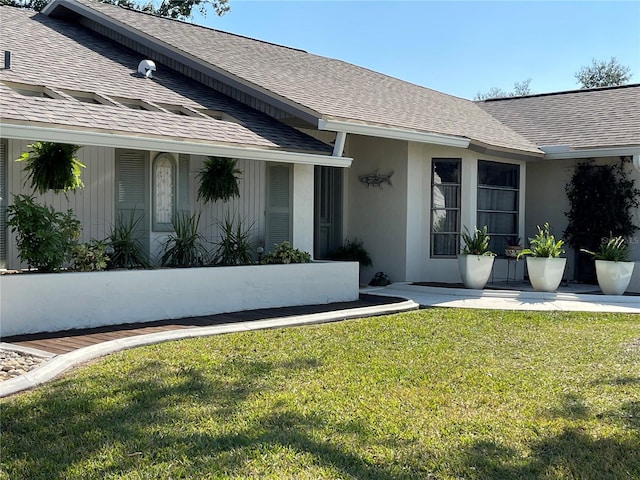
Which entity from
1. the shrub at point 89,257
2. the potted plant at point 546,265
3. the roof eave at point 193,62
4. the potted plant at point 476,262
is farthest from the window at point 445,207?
the shrub at point 89,257

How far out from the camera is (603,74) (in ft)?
135

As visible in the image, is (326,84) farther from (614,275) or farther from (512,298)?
(614,275)

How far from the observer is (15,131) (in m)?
7.74

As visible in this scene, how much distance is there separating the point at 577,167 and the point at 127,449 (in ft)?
43.4

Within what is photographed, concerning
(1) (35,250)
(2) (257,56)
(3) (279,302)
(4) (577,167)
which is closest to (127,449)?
(1) (35,250)

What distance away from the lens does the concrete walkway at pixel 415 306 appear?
661 cm

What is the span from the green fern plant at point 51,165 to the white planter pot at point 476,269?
7152mm

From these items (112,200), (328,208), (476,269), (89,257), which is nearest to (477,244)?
(476,269)

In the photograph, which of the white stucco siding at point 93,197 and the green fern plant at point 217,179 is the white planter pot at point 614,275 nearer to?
the green fern plant at point 217,179

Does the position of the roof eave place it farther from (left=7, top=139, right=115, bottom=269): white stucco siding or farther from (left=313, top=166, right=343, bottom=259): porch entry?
(left=7, top=139, right=115, bottom=269): white stucco siding

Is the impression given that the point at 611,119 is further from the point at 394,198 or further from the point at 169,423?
the point at 169,423

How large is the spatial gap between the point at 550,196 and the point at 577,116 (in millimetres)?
2493

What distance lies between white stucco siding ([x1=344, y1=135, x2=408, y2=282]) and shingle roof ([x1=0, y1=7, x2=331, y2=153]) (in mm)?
2421

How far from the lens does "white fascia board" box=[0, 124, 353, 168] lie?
785 centimetres
